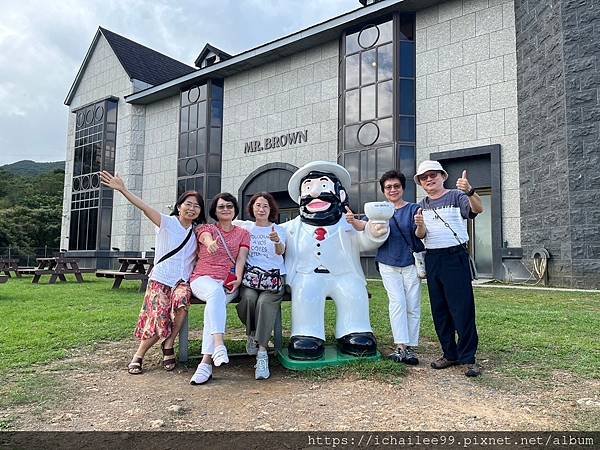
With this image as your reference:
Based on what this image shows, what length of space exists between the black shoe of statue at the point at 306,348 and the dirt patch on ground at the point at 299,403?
18 cm

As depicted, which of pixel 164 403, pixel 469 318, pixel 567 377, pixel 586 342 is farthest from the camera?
pixel 586 342

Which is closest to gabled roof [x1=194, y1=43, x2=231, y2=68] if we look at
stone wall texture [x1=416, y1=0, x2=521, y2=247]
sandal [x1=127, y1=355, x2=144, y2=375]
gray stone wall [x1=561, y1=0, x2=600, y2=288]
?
stone wall texture [x1=416, y1=0, x2=521, y2=247]

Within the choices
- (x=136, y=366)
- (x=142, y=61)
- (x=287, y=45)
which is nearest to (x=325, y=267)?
(x=136, y=366)

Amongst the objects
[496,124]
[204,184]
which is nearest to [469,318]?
[496,124]

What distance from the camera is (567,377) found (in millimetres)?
3430

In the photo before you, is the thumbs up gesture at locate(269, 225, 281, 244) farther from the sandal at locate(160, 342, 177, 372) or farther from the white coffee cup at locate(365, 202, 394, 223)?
the sandal at locate(160, 342, 177, 372)

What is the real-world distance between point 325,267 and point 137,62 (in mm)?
22712

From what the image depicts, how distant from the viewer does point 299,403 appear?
117 inches

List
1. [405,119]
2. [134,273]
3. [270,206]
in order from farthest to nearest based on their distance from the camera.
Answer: [405,119], [134,273], [270,206]

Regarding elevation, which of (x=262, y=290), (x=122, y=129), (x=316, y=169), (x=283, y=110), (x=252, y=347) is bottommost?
(x=252, y=347)

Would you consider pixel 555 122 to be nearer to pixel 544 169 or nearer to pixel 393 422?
pixel 544 169

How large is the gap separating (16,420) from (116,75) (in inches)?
914

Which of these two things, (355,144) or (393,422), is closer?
(393,422)

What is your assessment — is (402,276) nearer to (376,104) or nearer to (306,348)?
(306,348)
